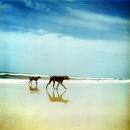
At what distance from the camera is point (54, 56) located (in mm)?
2480

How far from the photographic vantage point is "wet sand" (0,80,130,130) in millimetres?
2457

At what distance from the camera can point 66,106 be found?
2.47 meters

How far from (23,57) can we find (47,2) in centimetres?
34

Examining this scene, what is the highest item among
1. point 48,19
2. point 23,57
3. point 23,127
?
point 48,19

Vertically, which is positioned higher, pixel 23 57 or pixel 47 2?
pixel 47 2

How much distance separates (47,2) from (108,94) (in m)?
0.63

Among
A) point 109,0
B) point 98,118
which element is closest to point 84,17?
point 109,0

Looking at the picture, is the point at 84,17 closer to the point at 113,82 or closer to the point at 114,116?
the point at 113,82

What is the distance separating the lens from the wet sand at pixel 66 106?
2.46 metres

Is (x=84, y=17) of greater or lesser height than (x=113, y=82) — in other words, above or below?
above

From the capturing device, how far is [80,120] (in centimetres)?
246

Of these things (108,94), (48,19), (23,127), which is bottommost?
(23,127)

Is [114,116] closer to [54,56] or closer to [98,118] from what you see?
[98,118]

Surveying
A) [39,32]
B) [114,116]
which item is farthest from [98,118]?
[39,32]
